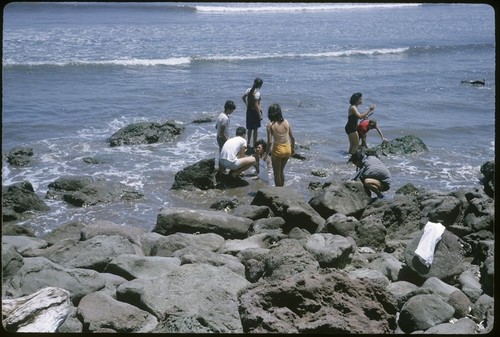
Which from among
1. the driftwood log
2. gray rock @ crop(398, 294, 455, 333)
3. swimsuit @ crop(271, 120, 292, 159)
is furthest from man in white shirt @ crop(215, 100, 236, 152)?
the driftwood log

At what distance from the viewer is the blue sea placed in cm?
1239

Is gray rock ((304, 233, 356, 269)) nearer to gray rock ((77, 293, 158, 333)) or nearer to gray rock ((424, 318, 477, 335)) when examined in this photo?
→ gray rock ((424, 318, 477, 335))

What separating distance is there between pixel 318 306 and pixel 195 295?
126 cm

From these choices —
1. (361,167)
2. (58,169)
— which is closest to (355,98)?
(361,167)

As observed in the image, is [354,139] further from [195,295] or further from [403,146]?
[195,295]

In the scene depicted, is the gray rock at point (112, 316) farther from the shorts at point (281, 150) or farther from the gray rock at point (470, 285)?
the shorts at point (281, 150)

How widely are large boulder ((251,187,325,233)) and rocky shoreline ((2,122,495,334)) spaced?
2cm

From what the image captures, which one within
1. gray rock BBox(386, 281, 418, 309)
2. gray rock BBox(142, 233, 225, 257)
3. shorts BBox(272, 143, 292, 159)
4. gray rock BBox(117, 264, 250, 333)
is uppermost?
shorts BBox(272, 143, 292, 159)

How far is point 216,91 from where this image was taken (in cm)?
2106

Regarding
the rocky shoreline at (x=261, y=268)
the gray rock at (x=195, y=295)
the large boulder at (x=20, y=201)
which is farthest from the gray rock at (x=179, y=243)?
the large boulder at (x=20, y=201)

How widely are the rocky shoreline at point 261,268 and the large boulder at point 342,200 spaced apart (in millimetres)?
21

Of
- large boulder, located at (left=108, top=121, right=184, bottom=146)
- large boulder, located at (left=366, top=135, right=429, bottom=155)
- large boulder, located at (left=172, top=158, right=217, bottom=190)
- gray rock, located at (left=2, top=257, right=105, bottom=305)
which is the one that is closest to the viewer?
gray rock, located at (left=2, top=257, right=105, bottom=305)

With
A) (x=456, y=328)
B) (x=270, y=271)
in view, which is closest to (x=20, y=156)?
(x=270, y=271)

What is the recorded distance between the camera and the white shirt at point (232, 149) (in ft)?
36.8
